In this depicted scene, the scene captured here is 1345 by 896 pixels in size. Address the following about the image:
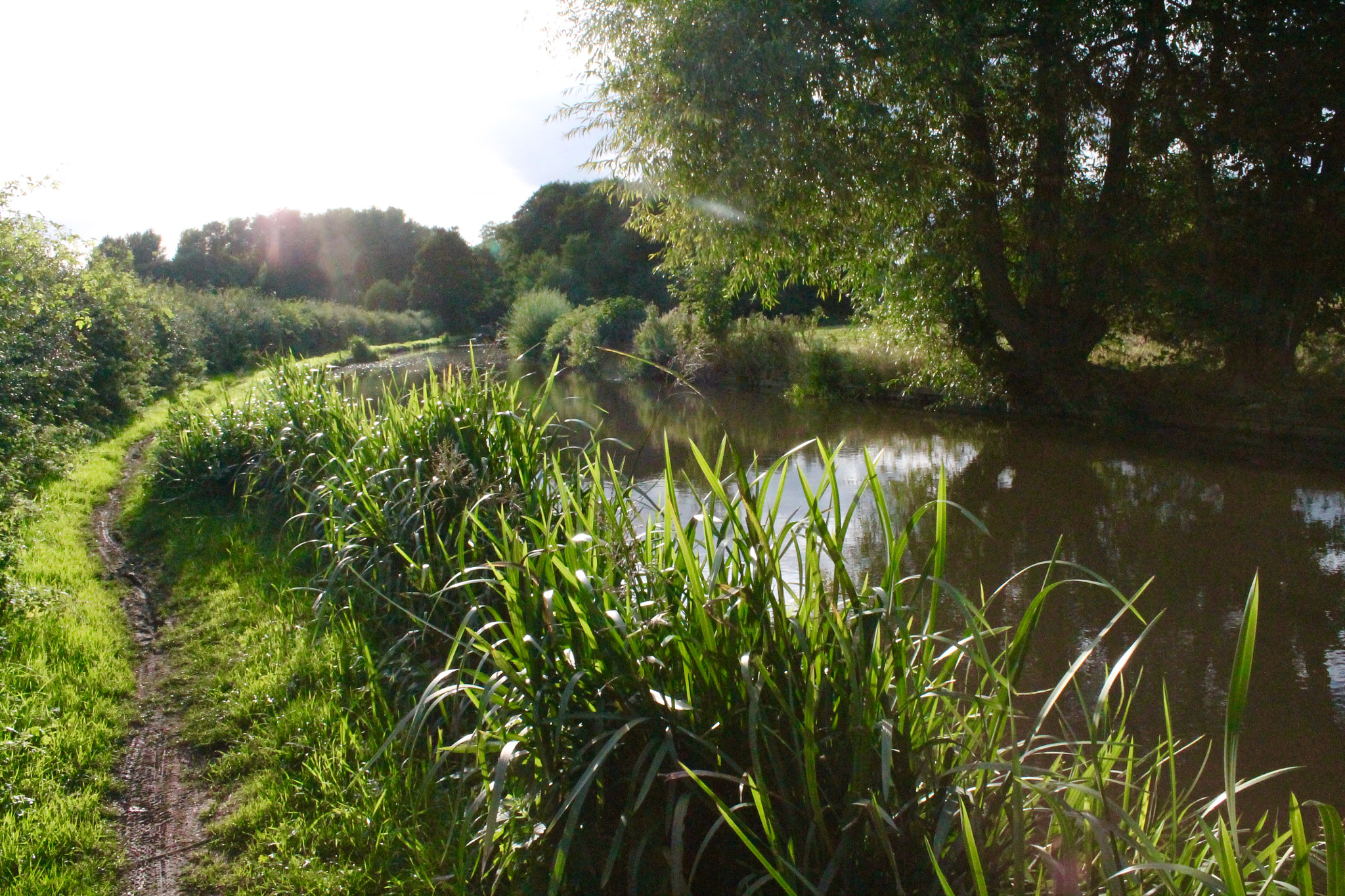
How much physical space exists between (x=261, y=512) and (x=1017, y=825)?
5.85 m

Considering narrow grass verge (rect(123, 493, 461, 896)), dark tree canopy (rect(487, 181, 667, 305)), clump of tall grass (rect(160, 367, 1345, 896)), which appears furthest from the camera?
dark tree canopy (rect(487, 181, 667, 305))

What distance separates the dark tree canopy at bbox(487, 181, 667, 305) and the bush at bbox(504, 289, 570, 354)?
1981mm

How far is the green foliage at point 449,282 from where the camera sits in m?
47.8

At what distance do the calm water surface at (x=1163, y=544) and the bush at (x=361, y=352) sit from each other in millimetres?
21979

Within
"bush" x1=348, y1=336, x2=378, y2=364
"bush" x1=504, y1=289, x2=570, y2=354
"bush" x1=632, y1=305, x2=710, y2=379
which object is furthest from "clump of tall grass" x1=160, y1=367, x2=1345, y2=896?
"bush" x1=348, y1=336, x2=378, y2=364

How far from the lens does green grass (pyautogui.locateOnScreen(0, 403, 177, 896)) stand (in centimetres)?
238

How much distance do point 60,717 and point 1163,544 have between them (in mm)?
6351

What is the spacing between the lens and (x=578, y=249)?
38.5 m

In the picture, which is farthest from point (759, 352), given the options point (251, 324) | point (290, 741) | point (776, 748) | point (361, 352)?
point (361, 352)

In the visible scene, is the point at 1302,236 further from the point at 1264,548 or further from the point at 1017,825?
the point at 1017,825

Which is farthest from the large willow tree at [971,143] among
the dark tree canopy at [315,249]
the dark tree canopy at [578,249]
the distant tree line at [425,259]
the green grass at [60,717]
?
the dark tree canopy at [315,249]

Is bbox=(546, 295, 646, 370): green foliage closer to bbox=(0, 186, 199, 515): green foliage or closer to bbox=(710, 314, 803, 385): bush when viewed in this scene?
bbox=(710, 314, 803, 385): bush

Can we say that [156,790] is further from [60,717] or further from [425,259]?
[425,259]

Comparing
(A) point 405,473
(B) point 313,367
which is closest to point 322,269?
(B) point 313,367
